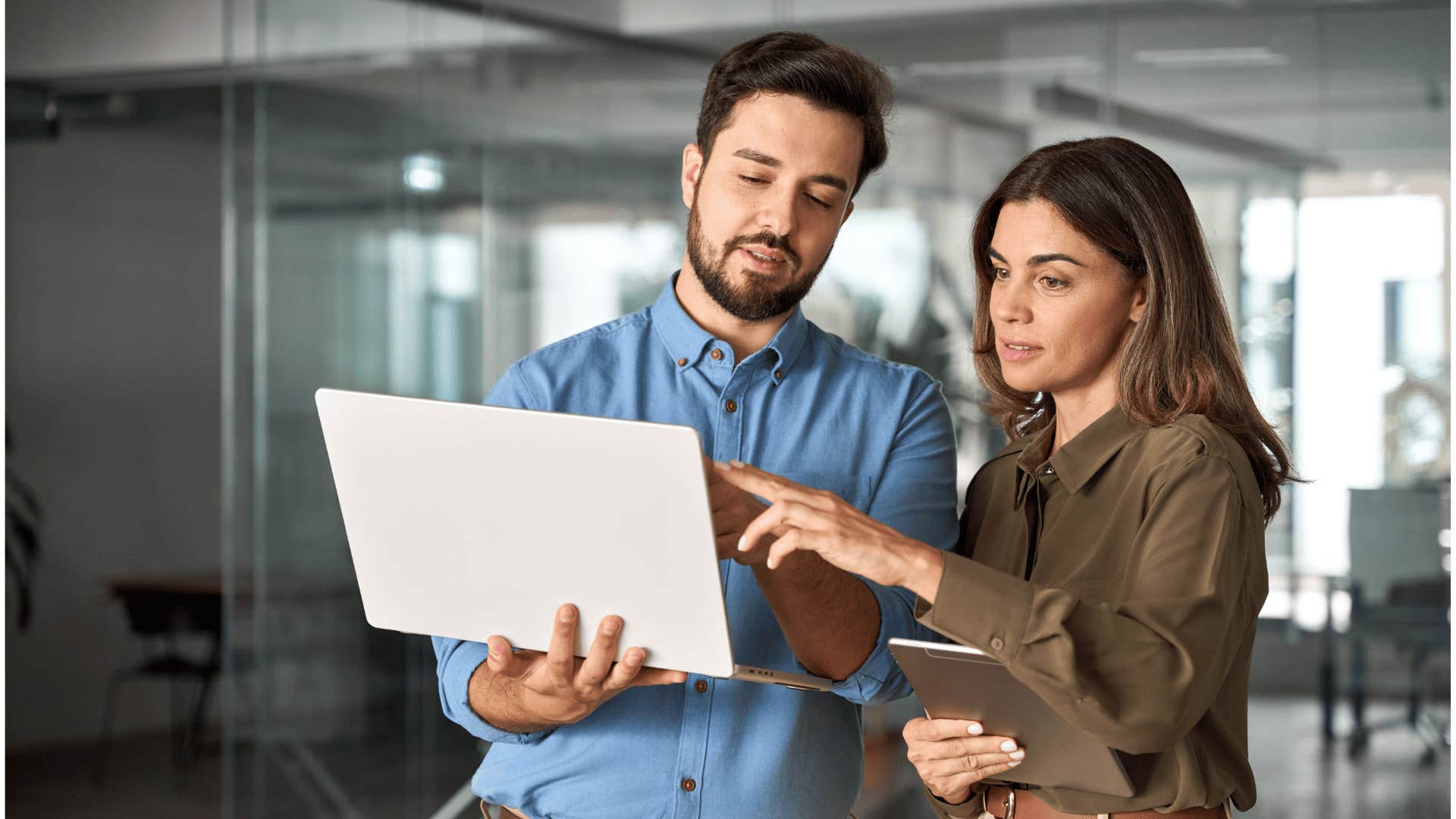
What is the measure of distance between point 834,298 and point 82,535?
4191mm

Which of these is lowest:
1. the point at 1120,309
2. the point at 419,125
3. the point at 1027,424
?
the point at 1027,424

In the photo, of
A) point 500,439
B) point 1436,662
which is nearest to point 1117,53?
point 1436,662

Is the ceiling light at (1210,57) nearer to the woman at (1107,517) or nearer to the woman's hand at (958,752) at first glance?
the woman at (1107,517)

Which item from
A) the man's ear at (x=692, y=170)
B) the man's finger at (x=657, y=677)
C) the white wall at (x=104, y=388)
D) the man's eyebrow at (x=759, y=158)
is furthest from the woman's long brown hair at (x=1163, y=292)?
the white wall at (x=104, y=388)

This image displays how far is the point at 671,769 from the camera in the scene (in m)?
1.65

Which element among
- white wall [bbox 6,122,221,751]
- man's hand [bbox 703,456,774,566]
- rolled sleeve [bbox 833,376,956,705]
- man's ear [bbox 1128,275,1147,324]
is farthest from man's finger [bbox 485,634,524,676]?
white wall [bbox 6,122,221,751]

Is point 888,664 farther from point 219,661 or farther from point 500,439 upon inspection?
point 219,661

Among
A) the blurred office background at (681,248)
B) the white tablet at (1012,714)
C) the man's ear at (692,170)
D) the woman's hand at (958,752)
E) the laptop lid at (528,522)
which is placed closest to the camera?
the laptop lid at (528,522)

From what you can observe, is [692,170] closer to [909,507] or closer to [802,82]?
[802,82]

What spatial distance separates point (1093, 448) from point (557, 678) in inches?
25.2

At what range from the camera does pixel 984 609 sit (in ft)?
4.25

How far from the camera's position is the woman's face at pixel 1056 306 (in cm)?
159

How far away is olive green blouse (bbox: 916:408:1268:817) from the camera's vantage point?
4.25ft

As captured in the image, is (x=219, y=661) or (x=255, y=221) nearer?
(x=255, y=221)
